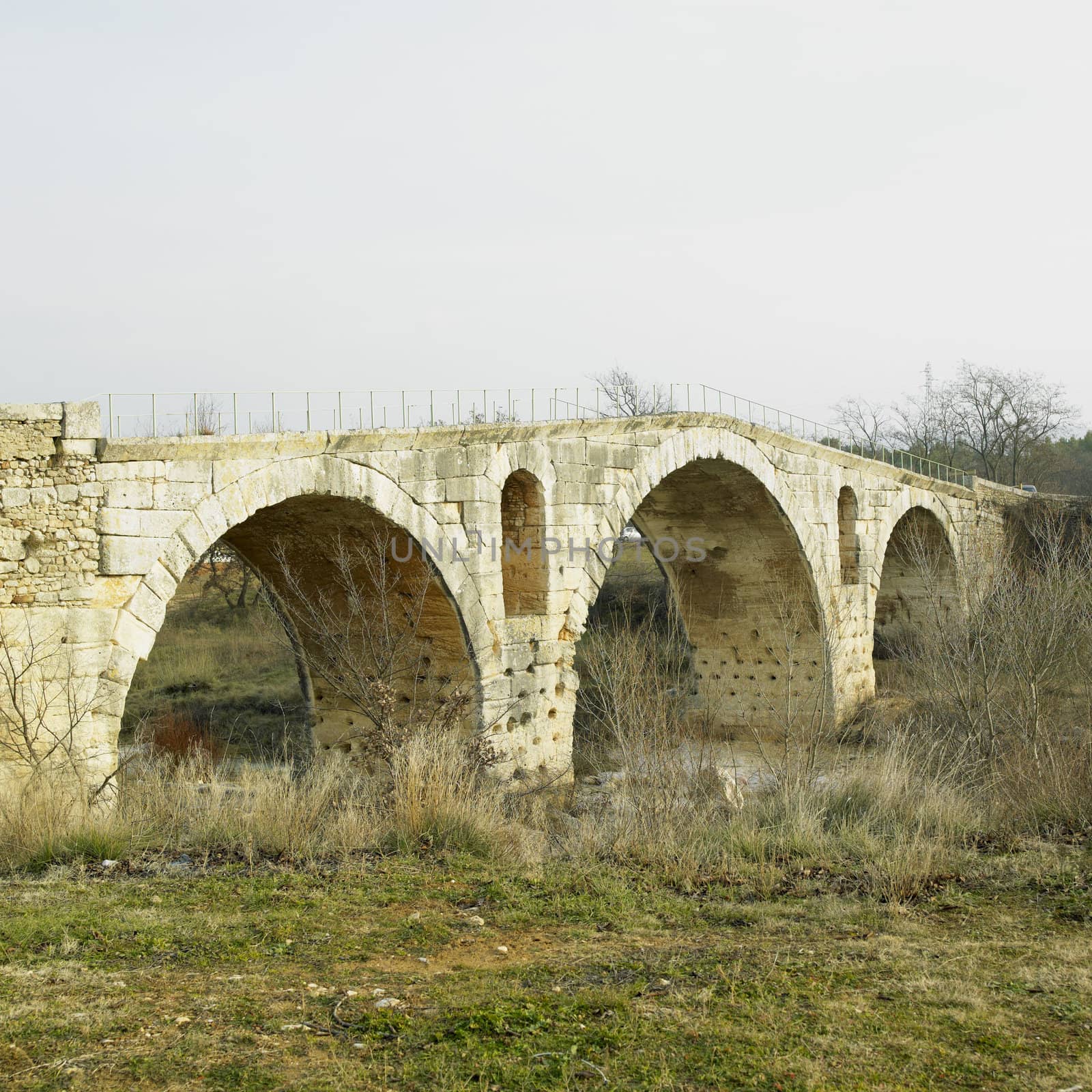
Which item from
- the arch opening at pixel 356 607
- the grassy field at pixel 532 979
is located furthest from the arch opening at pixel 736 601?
the grassy field at pixel 532 979

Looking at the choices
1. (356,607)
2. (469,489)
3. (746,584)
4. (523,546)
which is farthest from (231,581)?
(356,607)

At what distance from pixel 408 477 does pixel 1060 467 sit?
3830 cm

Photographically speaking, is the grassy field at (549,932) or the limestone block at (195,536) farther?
the limestone block at (195,536)

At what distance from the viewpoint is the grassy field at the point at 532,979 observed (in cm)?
364

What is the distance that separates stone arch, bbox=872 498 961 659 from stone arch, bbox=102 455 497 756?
1244cm

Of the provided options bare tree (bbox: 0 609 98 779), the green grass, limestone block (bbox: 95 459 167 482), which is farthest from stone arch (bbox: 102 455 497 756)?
the green grass

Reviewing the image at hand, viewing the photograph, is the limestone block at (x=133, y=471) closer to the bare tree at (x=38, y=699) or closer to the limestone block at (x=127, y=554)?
the limestone block at (x=127, y=554)

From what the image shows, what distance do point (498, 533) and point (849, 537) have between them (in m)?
9.08

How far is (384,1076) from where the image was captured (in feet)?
11.6

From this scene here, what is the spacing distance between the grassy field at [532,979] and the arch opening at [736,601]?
10.3 m

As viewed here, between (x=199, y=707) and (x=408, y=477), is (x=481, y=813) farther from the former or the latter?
(x=199, y=707)

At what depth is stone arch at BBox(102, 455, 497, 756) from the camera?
8070 mm

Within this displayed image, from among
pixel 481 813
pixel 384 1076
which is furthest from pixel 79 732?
pixel 384 1076

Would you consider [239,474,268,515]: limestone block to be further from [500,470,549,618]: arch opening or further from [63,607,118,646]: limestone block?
[500,470,549,618]: arch opening
